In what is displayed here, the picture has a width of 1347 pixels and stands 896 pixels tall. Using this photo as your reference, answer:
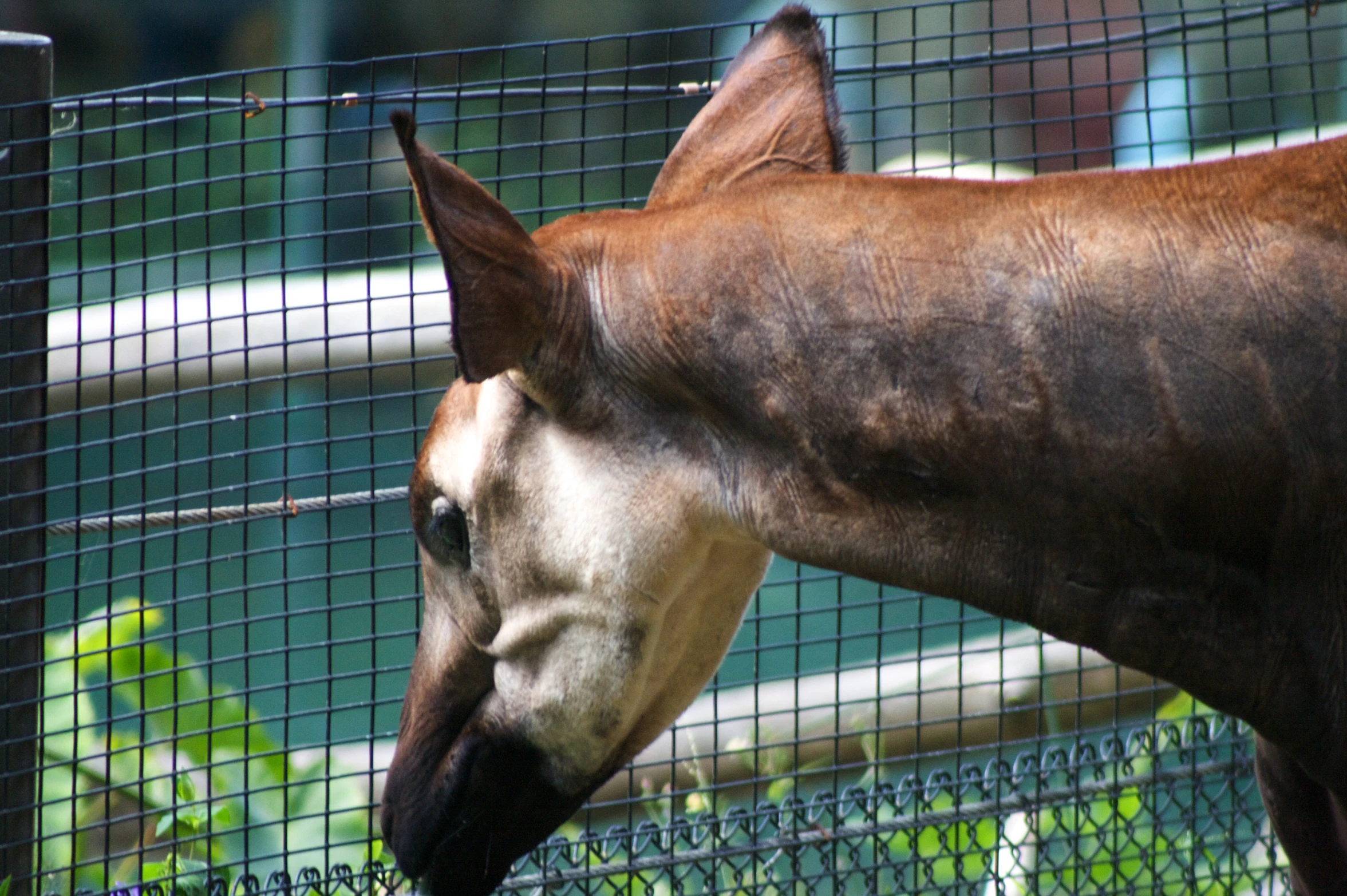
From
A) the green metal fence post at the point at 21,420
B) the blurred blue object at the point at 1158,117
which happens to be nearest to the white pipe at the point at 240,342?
the green metal fence post at the point at 21,420

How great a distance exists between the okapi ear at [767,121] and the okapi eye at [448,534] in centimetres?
51

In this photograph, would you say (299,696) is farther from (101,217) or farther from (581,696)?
(581,696)

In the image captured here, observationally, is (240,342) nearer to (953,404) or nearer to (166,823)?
(166,823)

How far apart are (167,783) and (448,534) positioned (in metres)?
2.21

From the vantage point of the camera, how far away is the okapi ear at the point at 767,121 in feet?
6.85

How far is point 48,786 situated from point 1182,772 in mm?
2993

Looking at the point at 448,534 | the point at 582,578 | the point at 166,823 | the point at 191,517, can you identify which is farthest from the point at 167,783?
the point at 582,578

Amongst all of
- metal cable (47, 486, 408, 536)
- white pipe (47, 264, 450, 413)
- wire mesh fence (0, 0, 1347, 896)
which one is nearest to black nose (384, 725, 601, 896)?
wire mesh fence (0, 0, 1347, 896)

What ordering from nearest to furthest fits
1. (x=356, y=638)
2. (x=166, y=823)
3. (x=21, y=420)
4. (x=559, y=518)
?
1. (x=559, y=518)
2. (x=21, y=420)
3. (x=166, y=823)
4. (x=356, y=638)

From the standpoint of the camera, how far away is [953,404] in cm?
164

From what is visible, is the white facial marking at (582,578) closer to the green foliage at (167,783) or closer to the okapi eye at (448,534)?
the okapi eye at (448,534)

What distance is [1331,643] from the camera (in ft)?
5.61

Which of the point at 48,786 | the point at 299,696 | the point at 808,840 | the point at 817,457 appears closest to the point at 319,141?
the point at 299,696

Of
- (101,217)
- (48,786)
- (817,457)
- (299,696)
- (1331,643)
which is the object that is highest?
(817,457)
